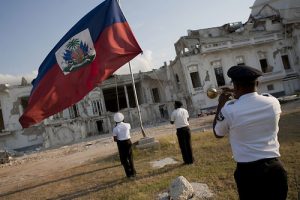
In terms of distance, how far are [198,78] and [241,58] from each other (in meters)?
5.67

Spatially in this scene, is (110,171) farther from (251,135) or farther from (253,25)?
(253,25)

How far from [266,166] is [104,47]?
631 centimetres

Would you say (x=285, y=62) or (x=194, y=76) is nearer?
(x=194, y=76)

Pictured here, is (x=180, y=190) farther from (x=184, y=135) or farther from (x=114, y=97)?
(x=114, y=97)

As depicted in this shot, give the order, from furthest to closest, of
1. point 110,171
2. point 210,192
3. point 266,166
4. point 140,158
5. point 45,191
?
point 140,158 < point 110,171 < point 45,191 < point 210,192 < point 266,166

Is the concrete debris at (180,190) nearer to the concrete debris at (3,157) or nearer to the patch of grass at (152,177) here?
the patch of grass at (152,177)

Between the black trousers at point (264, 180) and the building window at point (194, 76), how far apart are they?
3451 centimetres

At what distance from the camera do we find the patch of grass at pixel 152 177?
247 inches

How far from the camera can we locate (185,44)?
39.3 m

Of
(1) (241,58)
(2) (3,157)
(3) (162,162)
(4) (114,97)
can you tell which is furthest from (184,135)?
(4) (114,97)

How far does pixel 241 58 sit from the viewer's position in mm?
38438

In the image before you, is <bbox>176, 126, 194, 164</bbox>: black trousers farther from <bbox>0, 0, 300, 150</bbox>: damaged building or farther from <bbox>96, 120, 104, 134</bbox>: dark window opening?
<bbox>96, 120, 104, 134</bbox>: dark window opening

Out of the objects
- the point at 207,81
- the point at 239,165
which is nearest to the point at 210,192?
the point at 239,165

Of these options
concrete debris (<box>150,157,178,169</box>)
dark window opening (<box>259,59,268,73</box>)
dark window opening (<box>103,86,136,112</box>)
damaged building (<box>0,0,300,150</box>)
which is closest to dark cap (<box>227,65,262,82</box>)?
concrete debris (<box>150,157,178,169</box>)
